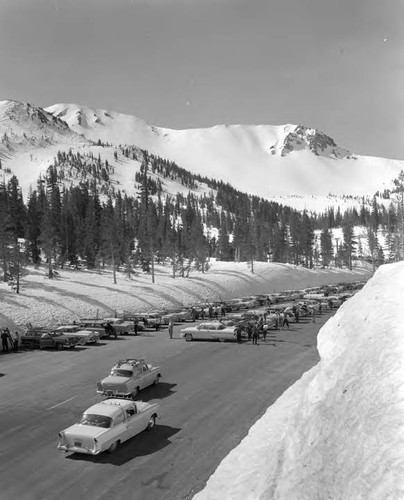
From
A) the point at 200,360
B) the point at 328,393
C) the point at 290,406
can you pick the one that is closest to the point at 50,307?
the point at 200,360

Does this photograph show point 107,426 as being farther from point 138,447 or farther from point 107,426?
point 138,447

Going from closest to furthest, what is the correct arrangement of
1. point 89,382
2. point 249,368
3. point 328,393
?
1. point 328,393
2. point 89,382
3. point 249,368

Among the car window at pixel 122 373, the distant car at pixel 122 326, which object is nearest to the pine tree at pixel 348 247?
the distant car at pixel 122 326

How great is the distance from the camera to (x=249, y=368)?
2772 cm

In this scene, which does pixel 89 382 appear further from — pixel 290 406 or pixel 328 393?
pixel 328 393

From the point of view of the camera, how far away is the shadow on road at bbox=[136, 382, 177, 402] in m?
22.1

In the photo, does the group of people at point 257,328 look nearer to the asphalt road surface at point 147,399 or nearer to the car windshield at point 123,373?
the asphalt road surface at point 147,399

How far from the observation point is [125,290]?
2603 inches

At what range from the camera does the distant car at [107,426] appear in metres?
15.0

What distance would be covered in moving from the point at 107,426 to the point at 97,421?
0.44 m

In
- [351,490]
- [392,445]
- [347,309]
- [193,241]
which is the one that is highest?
[193,241]

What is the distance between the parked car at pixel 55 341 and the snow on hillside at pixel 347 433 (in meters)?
24.7

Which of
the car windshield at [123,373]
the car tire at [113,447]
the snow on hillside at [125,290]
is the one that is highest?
the snow on hillside at [125,290]

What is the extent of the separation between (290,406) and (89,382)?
531 inches
